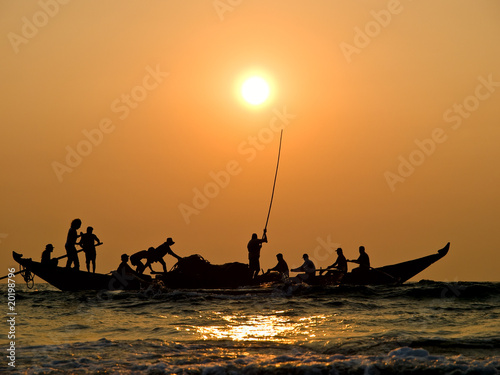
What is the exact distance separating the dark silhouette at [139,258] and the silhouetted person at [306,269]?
589 centimetres

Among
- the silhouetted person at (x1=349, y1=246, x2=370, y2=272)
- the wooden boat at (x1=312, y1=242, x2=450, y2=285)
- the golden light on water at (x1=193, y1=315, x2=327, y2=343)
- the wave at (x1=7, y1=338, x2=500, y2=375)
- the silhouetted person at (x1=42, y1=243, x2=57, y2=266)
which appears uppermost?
the silhouetted person at (x1=42, y1=243, x2=57, y2=266)

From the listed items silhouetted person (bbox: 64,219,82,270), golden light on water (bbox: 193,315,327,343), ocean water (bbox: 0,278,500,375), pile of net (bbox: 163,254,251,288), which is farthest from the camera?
pile of net (bbox: 163,254,251,288)

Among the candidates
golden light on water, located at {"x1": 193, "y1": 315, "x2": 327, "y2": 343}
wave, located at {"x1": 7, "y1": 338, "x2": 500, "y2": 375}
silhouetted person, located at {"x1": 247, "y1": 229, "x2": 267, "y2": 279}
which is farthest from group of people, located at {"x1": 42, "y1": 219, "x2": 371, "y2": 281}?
wave, located at {"x1": 7, "y1": 338, "x2": 500, "y2": 375}

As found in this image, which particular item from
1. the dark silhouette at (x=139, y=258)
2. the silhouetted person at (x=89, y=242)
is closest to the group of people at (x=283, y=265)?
the dark silhouette at (x=139, y=258)

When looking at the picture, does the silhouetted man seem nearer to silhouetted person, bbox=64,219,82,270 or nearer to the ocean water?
the ocean water

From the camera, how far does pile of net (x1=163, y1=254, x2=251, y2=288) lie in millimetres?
21469

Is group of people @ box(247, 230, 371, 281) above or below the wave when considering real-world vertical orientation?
above

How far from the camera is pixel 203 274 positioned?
21766mm

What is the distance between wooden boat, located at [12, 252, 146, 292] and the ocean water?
1.89 ft

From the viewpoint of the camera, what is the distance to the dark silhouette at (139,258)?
21484 mm

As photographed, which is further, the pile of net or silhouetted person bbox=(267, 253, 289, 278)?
silhouetted person bbox=(267, 253, 289, 278)

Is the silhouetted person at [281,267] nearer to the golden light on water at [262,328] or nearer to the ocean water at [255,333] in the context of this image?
the ocean water at [255,333]

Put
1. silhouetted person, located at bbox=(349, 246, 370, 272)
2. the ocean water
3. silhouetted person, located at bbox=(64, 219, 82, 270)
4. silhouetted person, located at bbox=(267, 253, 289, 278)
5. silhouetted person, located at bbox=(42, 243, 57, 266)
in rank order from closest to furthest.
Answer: the ocean water → silhouetted person, located at bbox=(64, 219, 82, 270) → silhouetted person, located at bbox=(42, 243, 57, 266) → silhouetted person, located at bbox=(267, 253, 289, 278) → silhouetted person, located at bbox=(349, 246, 370, 272)

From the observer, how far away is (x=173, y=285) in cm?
2139
